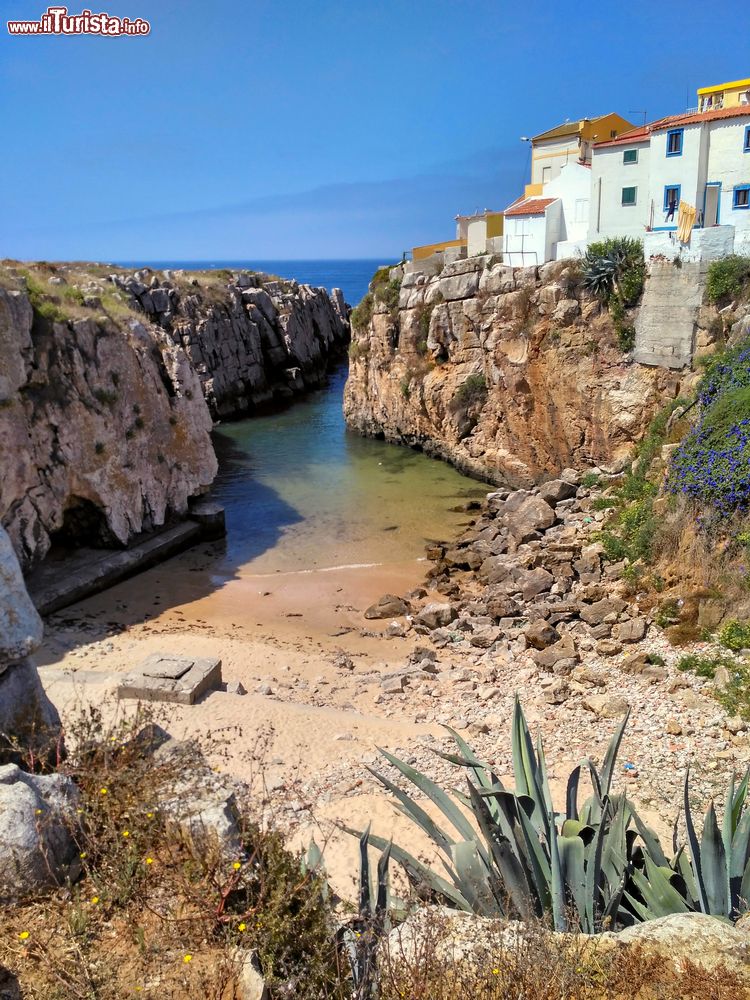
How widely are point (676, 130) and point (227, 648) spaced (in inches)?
750

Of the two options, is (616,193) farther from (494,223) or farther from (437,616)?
(437,616)

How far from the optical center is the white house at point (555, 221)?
24.5 m

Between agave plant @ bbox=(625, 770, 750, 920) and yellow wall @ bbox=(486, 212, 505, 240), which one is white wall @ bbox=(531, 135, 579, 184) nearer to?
yellow wall @ bbox=(486, 212, 505, 240)

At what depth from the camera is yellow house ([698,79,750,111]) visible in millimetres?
25719

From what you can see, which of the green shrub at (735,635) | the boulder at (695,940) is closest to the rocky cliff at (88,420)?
the green shrub at (735,635)

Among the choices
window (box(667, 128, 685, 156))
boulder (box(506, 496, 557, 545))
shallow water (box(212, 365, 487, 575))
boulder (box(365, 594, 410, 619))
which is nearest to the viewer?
boulder (box(365, 594, 410, 619))

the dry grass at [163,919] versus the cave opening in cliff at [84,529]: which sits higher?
the dry grass at [163,919]

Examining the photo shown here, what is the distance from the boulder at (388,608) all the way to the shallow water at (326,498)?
3210 mm

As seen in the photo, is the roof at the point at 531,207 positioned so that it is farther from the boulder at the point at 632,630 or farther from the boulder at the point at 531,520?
the boulder at the point at 632,630

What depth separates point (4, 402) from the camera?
53.4 feet

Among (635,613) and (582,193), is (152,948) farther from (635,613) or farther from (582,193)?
(582,193)

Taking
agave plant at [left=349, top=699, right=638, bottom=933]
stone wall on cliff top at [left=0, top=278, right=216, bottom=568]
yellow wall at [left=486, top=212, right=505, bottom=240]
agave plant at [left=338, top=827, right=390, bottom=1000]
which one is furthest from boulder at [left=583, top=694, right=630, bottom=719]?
yellow wall at [left=486, top=212, right=505, bottom=240]

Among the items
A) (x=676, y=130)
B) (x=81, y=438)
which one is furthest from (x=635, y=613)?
(x=676, y=130)

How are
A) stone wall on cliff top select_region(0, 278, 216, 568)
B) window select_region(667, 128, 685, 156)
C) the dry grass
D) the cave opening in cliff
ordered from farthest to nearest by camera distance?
window select_region(667, 128, 685, 156) < the cave opening in cliff < stone wall on cliff top select_region(0, 278, 216, 568) < the dry grass
